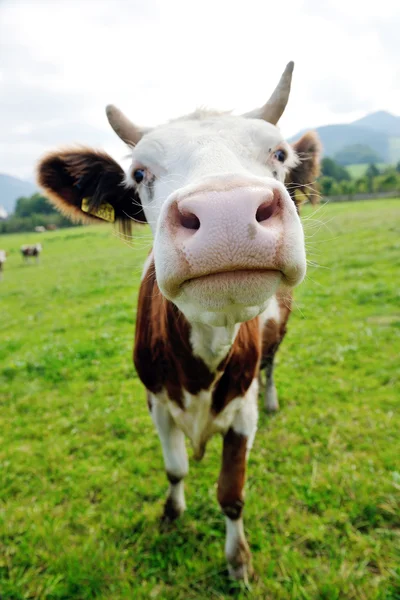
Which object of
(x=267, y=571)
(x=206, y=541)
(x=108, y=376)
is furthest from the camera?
(x=108, y=376)

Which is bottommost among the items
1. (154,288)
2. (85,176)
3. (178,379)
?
(178,379)

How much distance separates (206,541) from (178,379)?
127cm

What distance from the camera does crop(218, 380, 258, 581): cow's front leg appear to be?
2.49 meters

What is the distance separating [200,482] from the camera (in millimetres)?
3266

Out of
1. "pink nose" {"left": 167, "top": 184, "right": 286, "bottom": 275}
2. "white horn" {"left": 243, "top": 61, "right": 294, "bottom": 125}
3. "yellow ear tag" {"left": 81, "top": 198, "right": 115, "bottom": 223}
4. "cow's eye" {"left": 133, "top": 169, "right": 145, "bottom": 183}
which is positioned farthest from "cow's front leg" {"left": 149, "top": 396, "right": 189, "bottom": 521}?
"white horn" {"left": 243, "top": 61, "right": 294, "bottom": 125}

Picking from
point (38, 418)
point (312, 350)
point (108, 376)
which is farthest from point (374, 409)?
point (38, 418)

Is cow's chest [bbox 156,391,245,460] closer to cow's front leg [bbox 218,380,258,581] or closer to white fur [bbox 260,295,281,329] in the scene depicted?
cow's front leg [bbox 218,380,258,581]

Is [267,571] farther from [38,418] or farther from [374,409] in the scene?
[38,418]

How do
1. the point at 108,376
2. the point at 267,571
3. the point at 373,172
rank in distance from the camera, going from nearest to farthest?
the point at 267,571 < the point at 108,376 < the point at 373,172

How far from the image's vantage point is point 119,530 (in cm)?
290

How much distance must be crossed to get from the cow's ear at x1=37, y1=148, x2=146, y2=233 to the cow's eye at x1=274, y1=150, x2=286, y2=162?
91 cm

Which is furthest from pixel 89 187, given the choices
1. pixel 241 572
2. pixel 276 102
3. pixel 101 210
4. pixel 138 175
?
pixel 241 572

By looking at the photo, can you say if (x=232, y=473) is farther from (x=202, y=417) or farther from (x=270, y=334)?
(x=270, y=334)

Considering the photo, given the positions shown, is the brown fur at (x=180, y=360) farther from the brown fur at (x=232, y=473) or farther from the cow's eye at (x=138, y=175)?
the cow's eye at (x=138, y=175)
